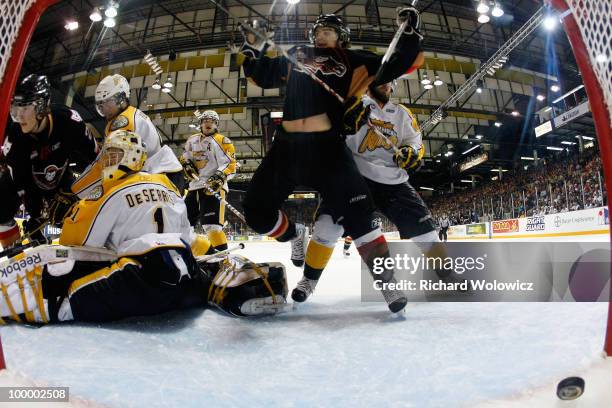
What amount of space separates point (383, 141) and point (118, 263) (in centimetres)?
147

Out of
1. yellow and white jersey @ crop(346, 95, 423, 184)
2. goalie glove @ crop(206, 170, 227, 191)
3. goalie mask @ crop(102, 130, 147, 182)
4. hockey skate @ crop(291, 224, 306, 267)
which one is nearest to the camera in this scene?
goalie mask @ crop(102, 130, 147, 182)

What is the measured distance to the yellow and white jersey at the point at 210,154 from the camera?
3.99 meters

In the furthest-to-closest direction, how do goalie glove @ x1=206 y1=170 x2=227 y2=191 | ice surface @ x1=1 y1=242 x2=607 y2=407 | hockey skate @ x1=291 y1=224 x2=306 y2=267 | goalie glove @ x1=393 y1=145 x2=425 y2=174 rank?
goalie glove @ x1=206 y1=170 x2=227 y2=191, hockey skate @ x1=291 y1=224 x2=306 y2=267, goalie glove @ x1=393 y1=145 x2=425 y2=174, ice surface @ x1=1 y1=242 x2=607 y2=407

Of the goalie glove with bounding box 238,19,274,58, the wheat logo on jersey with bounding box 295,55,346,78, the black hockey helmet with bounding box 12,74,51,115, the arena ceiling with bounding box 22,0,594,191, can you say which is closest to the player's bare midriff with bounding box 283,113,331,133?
the wheat logo on jersey with bounding box 295,55,346,78

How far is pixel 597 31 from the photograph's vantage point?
0.91 m

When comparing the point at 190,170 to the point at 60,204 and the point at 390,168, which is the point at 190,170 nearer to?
the point at 60,204

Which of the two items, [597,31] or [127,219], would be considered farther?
[127,219]

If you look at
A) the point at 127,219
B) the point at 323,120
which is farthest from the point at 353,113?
the point at 127,219

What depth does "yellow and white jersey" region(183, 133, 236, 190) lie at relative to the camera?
3.99 meters

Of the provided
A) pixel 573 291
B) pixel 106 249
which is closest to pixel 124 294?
pixel 106 249


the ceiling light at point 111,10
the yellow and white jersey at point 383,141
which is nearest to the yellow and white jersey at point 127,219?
the yellow and white jersey at point 383,141

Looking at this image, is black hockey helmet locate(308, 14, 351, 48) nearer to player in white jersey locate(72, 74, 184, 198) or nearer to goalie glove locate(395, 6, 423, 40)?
goalie glove locate(395, 6, 423, 40)

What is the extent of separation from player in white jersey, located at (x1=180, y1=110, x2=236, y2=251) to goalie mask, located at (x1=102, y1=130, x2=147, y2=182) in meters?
2.03

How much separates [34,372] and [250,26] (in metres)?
1.28
